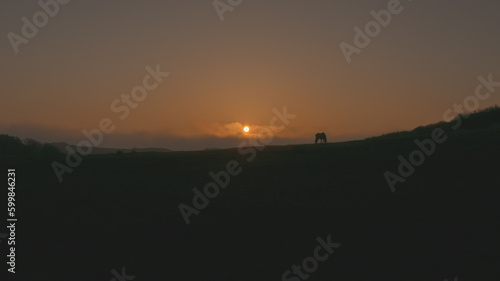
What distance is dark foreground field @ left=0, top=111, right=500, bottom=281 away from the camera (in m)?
18.0

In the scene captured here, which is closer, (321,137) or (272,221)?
(272,221)

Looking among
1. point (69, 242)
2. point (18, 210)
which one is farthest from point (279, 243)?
point (18, 210)

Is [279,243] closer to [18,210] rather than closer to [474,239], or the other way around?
[474,239]

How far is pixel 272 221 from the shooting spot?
22000 millimetres

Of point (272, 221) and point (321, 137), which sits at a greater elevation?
point (321, 137)

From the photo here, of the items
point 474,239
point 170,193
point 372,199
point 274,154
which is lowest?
point 474,239

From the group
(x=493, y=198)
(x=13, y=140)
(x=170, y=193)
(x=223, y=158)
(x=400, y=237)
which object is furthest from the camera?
(x=13, y=140)

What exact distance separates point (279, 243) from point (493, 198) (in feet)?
33.0

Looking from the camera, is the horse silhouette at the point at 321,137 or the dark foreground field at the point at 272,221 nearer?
the dark foreground field at the point at 272,221

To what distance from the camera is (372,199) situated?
24.0 meters

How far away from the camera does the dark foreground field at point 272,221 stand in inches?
709

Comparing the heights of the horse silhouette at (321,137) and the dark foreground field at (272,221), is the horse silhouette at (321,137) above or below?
above

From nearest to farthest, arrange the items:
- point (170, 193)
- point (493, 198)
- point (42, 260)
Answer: point (42, 260) < point (493, 198) < point (170, 193)

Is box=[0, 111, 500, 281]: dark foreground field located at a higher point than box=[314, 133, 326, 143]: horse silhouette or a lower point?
lower
